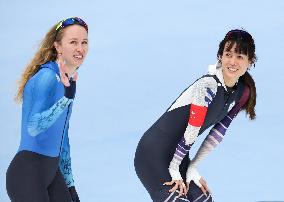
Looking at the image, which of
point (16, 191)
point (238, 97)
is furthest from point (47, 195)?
point (238, 97)

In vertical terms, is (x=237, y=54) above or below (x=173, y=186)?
above

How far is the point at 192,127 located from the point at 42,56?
1264 mm

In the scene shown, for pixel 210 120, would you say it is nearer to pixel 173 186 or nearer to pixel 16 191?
pixel 173 186

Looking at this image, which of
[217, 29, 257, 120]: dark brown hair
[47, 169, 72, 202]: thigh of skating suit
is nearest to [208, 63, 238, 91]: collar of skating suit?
[217, 29, 257, 120]: dark brown hair

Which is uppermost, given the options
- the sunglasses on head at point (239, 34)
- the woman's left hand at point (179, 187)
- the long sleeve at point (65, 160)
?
the sunglasses on head at point (239, 34)

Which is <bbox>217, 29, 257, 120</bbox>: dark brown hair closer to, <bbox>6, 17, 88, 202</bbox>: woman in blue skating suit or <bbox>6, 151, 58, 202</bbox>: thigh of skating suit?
<bbox>6, 17, 88, 202</bbox>: woman in blue skating suit

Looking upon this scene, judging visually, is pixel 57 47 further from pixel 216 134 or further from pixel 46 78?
pixel 216 134

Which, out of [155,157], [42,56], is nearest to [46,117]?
[42,56]

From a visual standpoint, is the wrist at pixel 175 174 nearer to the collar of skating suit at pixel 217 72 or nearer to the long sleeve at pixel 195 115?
the long sleeve at pixel 195 115

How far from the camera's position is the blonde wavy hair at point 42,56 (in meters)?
6.21

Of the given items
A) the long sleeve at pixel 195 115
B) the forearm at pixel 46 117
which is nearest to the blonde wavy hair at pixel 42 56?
the forearm at pixel 46 117

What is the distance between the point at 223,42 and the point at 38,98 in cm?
152

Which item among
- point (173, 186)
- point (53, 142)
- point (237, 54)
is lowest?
point (173, 186)

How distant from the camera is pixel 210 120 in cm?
653
